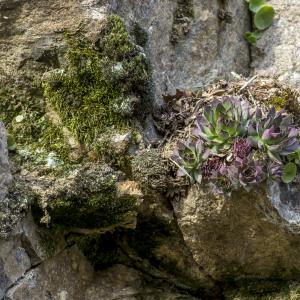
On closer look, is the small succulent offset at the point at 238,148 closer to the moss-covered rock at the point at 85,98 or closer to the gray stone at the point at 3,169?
the moss-covered rock at the point at 85,98

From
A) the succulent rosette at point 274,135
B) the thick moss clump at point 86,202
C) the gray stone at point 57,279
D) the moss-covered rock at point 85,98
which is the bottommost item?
the gray stone at point 57,279

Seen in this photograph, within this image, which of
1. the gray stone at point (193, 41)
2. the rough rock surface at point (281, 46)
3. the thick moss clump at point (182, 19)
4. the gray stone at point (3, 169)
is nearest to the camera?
the gray stone at point (3, 169)

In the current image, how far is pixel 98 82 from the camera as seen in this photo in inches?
95.8

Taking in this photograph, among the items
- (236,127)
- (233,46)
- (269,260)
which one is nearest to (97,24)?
(236,127)

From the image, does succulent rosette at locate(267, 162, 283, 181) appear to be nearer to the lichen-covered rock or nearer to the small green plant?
→ the lichen-covered rock

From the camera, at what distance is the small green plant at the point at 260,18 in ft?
10.3

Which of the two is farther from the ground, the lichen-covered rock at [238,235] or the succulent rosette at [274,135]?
the succulent rosette at [274,135]

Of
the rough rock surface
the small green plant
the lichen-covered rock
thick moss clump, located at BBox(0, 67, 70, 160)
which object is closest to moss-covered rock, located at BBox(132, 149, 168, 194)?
the lichen-covered rock

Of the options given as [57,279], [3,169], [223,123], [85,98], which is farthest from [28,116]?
[223,123]

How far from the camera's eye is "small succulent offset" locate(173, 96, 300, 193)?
2182 millimetres

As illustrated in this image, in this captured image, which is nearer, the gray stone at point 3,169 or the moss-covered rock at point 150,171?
the gray stone at point 3,169

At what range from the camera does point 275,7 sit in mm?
3201

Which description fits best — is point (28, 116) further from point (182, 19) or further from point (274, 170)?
point (274, 170)

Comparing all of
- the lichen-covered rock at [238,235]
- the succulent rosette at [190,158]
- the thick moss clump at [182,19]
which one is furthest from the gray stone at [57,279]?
the thick moss clump at [182,19]
